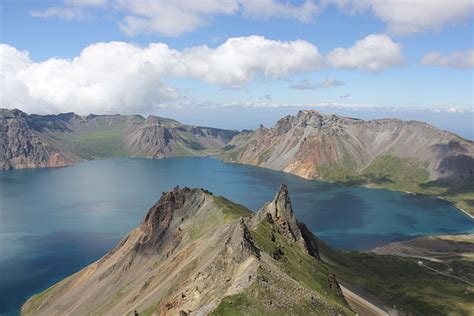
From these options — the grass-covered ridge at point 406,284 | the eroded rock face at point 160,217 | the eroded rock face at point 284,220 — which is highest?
the eroded rock face at point 284,220

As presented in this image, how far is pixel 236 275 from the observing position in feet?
266

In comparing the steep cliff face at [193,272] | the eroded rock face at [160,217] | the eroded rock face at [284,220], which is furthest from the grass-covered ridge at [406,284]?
the eroded rock face at [160,217]

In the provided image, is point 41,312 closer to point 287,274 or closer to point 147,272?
point 147,272

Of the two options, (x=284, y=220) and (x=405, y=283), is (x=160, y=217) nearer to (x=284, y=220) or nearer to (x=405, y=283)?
(x=284, y=220)

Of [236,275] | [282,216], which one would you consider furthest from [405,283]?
[236,275]

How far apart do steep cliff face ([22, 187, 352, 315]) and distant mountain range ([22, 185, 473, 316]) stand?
0.87 ft

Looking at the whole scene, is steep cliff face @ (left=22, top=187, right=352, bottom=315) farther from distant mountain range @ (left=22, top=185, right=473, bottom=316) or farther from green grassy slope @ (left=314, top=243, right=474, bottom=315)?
green grassy slope @ (left=314, top=243, right=474, bottom=315)

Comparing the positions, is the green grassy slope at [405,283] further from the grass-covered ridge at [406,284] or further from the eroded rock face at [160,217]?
the eroded rock face at [160,217]

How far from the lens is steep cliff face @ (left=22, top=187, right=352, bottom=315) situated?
76.4 meters

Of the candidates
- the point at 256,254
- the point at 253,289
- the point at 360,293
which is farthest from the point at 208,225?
the point at 253,289

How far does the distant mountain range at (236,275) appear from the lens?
253ft

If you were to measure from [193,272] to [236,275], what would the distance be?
29.1 meters

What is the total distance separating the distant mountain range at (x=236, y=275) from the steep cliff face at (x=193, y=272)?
10.4 inches

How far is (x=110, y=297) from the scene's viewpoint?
13438 cm
